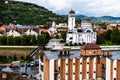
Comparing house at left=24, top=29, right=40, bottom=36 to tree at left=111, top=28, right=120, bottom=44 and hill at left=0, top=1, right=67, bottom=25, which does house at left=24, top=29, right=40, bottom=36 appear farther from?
hill at left=0, top=1, right=67, bottom=25

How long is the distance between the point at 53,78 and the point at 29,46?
90.5 ft

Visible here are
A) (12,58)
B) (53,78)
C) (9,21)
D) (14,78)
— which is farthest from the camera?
(9,21)

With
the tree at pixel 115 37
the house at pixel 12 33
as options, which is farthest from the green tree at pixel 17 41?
the tree at pixel 115 37

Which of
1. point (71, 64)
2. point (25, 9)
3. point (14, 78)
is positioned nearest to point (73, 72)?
point (71, 64)

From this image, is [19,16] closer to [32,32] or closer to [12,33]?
[32,32]

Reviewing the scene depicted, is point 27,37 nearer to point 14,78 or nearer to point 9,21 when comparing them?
point 14,78

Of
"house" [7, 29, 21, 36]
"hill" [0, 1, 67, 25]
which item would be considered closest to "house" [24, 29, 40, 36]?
"house" [7, 29, 21, 36]

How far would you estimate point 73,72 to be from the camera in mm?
27438

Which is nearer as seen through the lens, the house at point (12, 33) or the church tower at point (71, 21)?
the house at point (12, 33)

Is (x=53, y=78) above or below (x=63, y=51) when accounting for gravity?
below

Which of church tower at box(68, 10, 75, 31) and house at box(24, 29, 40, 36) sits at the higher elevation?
church tower at box(68, 10, 75, 31)

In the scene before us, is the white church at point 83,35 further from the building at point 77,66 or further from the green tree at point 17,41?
the building at point 77,66

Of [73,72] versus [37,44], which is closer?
[73,72]

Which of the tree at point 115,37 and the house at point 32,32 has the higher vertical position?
the house at point 32,32
